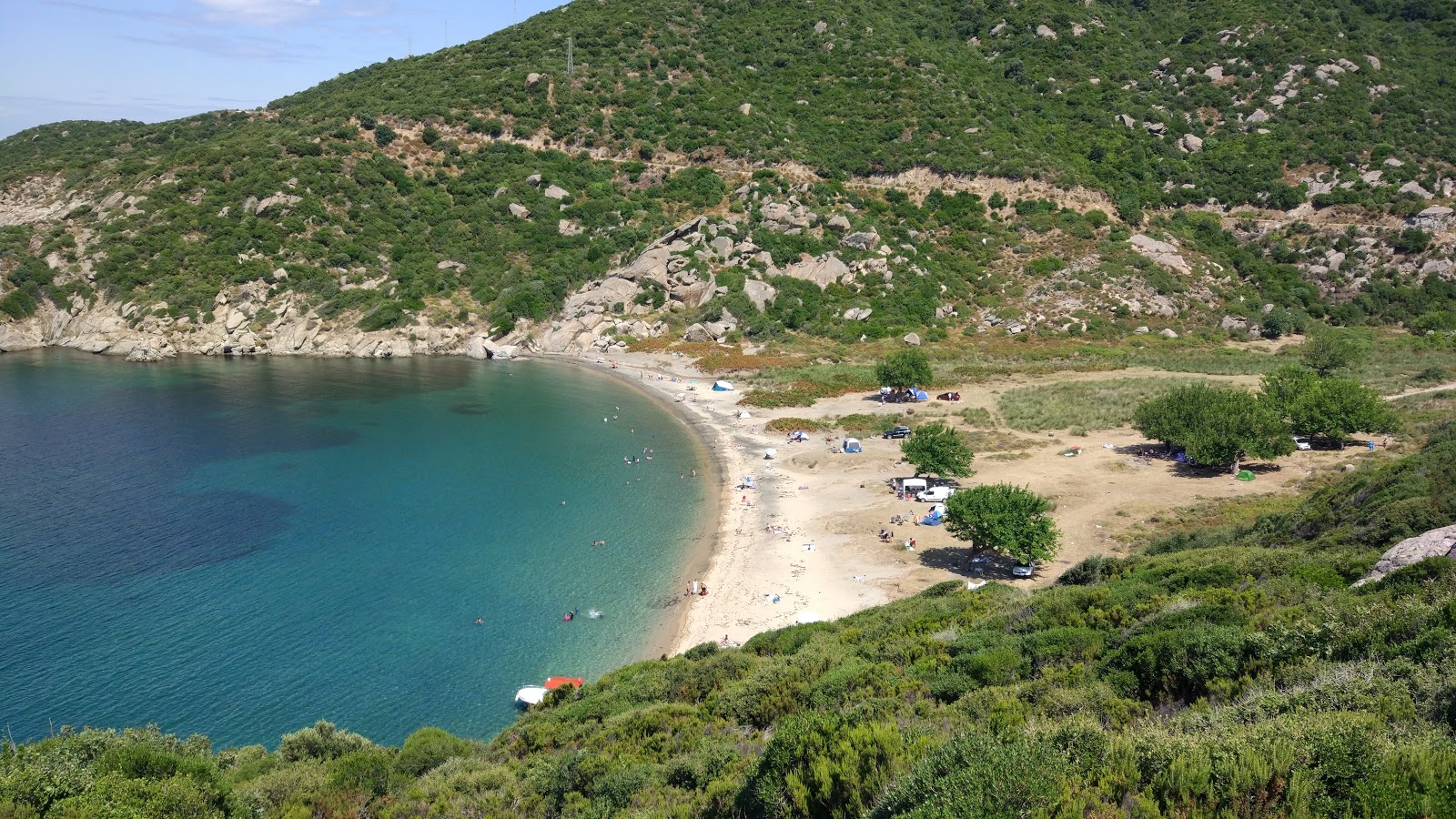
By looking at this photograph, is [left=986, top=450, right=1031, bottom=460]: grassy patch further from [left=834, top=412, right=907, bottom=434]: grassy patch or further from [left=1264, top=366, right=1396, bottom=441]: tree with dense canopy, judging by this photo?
[left=1264, top=366, right=1396, bottom=441]: tree with dense canopy

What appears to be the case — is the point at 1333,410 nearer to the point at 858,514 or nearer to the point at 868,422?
the point at 868,422

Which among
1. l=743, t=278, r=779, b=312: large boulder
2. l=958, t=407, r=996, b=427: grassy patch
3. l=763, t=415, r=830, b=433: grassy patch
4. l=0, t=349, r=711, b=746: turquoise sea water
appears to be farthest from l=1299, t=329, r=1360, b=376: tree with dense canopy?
l=0, t=349, r=711, b=746: turquoise sea water

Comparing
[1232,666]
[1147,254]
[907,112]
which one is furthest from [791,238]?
[1232,666]

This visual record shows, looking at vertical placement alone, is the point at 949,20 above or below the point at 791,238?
above

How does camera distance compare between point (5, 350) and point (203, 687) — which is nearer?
point (203, 687)

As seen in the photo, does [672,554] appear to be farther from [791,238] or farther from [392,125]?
[392,125]

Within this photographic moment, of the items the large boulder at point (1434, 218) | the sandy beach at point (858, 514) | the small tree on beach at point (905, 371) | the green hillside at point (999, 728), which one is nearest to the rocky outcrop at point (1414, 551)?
the green hillside at point (999, 728)
